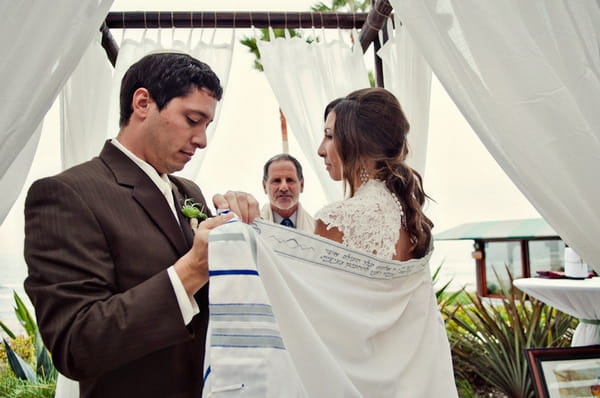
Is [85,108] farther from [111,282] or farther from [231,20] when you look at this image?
[111,282]

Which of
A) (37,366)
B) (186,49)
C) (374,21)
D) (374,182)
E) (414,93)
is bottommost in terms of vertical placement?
(37,366)

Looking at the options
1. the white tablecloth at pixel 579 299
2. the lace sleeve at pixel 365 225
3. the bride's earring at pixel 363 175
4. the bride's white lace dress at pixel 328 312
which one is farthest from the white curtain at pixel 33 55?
the white tablecloth at pixel 579 299

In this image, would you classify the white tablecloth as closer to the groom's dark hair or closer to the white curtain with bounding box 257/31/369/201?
the white curtain with bounding box 257/31/369/201

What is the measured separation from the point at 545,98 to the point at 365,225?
707 millimetres

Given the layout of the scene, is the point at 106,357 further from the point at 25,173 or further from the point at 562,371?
the point at 562,371

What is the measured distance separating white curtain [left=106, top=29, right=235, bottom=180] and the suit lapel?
202cm

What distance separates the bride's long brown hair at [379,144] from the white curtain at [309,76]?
1.45 meters

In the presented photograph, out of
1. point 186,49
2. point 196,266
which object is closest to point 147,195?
point 196,266

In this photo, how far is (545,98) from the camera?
5.31ft

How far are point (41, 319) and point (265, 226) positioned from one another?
60cm

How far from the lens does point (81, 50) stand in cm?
151

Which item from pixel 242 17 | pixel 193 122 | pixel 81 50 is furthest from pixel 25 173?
pixel 242 17

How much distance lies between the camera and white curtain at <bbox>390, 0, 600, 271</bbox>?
1604mm

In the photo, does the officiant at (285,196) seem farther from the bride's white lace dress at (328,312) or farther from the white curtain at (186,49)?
the bride's white lace dress at (328,312)
